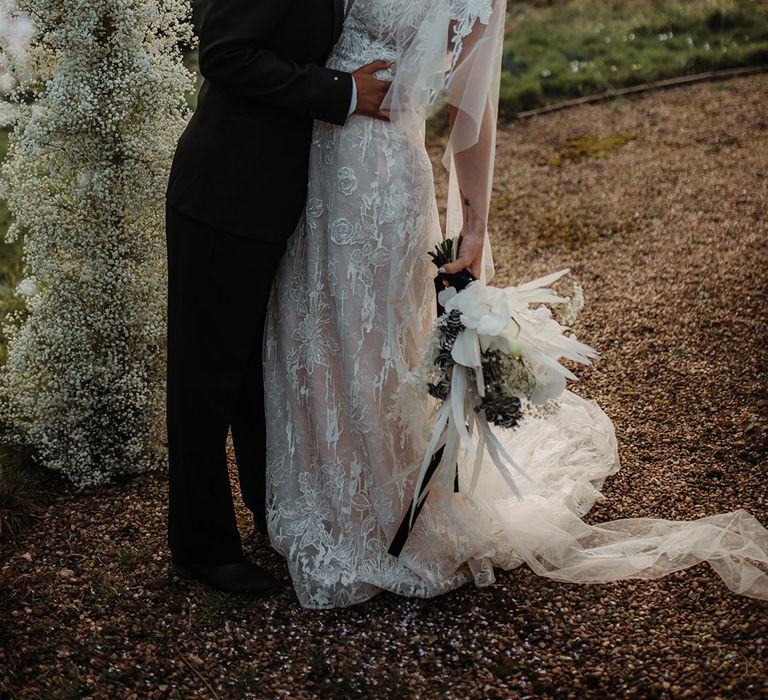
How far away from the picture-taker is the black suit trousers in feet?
8.52

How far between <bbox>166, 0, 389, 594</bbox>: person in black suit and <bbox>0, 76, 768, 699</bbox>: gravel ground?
283 mm

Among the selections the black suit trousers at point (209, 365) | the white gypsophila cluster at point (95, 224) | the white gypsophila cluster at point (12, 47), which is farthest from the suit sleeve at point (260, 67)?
the white gypsophila cluster at point (12, 47)

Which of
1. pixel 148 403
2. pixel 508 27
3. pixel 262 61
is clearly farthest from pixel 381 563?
pixel 508 27

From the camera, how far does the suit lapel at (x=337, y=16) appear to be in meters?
2.44

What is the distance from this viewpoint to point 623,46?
904cm

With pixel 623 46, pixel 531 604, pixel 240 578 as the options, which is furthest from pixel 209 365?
pixel 623 46

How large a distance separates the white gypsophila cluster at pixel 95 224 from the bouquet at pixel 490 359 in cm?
147

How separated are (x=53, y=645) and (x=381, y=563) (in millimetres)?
1075

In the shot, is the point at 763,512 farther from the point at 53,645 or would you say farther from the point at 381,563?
the point at 53,645

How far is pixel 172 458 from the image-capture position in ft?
9.30

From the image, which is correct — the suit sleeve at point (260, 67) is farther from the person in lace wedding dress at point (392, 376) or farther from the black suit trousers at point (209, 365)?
the black suit trousers at point (209, 365)

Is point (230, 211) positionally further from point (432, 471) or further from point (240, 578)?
point (240, 578)

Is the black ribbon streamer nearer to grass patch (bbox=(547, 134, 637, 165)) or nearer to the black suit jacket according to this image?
the black suit jacket

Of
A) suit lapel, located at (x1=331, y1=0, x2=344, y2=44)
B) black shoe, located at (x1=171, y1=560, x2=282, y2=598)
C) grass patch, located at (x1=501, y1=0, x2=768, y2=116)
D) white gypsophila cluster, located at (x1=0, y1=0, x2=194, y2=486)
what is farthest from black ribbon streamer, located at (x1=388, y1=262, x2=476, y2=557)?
grass patch, located at (x1=501, y1=0, x2=768, y2=116)
